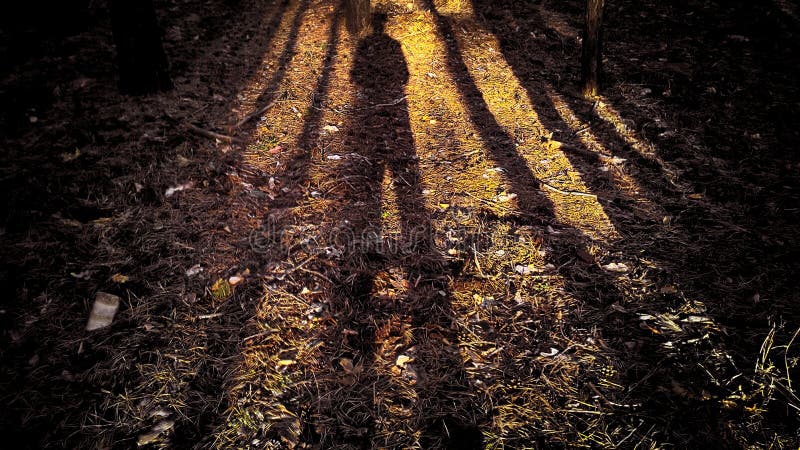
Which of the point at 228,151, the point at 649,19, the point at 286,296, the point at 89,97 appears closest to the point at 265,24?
the point at 89,97

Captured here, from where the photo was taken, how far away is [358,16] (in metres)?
5.59

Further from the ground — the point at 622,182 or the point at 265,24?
the point at 265,24

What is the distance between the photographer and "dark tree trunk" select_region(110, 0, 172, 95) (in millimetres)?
3762

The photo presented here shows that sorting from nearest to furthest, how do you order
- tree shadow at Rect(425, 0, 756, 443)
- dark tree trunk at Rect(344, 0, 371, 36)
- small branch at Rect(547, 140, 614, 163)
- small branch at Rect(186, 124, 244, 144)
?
tree shadow at Rect(425, 0, 756, 443)
small branch at Rect(547, 140, 614, 163)
small branch at Rect(186, 124, 244, 144)
dark tree trunk at Rect(344, 0, 371, 36)

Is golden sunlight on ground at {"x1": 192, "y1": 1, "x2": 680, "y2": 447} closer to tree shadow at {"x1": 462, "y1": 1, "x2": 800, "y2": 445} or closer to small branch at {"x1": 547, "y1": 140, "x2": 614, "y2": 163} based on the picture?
small branch at {"x1": 547, "y1": 140, "x2": 614, "y2": 163}

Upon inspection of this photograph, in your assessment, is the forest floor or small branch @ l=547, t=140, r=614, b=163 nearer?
the forest floor

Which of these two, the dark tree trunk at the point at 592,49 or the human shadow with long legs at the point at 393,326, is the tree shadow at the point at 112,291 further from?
the dark tree trunk at the point at 592,49

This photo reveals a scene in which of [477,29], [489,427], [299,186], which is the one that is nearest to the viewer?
[489,427]

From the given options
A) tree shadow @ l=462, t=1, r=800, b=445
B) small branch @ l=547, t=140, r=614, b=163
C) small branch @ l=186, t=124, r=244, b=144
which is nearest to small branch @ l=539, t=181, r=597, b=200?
tree shadow @ l=462, t=1, r=800, b=445

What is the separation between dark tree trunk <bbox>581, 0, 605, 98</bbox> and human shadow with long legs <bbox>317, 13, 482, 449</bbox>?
2.29 meters

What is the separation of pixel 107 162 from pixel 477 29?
5.06m

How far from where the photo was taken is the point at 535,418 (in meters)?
1.80

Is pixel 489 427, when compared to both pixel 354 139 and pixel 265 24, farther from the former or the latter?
pixel 265 24

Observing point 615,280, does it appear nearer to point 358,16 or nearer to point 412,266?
point 412,266
